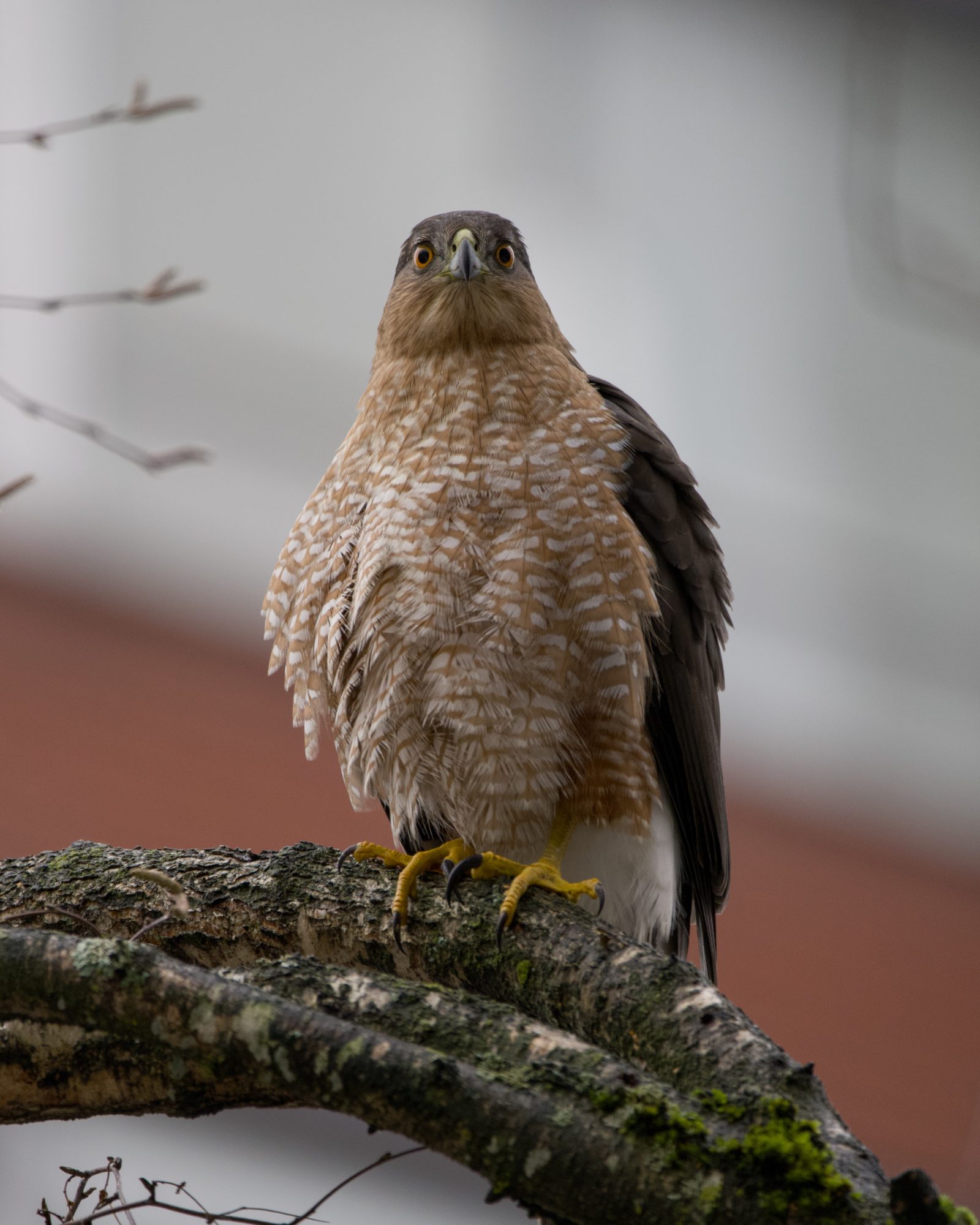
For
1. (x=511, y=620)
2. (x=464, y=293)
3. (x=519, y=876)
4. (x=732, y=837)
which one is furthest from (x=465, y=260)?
(x=732, y=837)

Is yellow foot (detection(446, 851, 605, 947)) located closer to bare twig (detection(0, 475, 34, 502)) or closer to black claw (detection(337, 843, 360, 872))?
black claw (detection(337, 843, 360, 872))

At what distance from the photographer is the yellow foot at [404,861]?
265cm

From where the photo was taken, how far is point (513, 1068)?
1788 mm

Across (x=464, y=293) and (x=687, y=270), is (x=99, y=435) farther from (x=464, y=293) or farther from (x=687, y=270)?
(x=687, y=270)

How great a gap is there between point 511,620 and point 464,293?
983mm

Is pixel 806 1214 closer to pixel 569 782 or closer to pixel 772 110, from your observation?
pixel 569 782

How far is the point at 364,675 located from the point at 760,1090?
4.99 ft

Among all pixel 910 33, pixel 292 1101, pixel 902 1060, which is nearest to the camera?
pixel 292 1101

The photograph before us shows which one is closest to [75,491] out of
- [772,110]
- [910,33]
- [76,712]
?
[76,712]

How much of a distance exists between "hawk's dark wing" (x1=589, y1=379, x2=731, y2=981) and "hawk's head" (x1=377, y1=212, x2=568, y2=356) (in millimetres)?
310

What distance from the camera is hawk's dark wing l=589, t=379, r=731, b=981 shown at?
3.17 meters

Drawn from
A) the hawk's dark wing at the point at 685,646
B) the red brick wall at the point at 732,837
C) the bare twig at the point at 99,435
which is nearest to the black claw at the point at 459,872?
the hawk's dark wing at the point at 685,646

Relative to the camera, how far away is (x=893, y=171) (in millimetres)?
9695

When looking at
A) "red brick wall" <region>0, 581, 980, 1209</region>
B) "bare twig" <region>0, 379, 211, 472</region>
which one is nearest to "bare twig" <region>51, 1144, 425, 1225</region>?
"bare twig" <region>0, 379, 211, 472</region>
